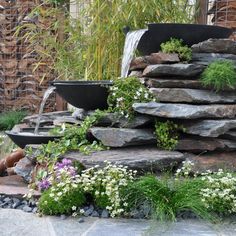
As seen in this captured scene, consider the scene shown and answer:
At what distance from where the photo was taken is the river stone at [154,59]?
2.54m

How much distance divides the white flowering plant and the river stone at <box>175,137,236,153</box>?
13.5 inches

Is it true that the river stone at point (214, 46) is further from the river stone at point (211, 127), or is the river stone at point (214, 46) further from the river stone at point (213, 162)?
the river stone at point (213, 162)

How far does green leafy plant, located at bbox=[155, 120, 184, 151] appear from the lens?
95.0 inches

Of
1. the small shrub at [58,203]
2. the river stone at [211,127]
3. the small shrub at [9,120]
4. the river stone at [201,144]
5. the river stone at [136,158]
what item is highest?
the river stone at [211,127]

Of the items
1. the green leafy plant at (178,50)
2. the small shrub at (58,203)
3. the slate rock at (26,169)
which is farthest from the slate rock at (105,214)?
the green leafy plant at (178,50)

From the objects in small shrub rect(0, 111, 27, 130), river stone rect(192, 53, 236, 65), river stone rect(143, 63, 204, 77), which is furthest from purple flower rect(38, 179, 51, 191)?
small shrub rect(0, 111, 27, 130)

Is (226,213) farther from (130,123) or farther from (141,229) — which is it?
(130,123)

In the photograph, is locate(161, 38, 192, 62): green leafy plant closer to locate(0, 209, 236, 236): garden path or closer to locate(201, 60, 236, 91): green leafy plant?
locate(201, 60, 236, 91): green leafy plant

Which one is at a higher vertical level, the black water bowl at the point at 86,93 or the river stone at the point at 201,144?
the black water bowl at the point at 86,93

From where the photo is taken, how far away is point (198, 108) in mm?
2352

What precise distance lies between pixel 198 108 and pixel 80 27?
6.63ft

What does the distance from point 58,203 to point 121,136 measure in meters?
0.57

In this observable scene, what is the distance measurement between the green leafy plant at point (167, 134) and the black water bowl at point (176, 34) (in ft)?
1.95

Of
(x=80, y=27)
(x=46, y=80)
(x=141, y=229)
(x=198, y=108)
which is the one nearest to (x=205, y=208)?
(x=141, y=229)
